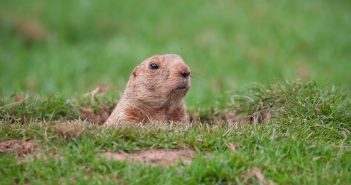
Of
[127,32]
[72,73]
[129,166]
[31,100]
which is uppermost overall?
[127,32]

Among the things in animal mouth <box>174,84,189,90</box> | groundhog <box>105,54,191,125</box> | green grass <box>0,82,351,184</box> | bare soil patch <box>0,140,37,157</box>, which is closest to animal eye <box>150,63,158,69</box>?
groundhog <box>105,54,191,125</box>

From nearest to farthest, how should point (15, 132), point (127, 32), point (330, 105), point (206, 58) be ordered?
point (15, 132) → point (330, 105) → point (206, 58) → point (127, 32)

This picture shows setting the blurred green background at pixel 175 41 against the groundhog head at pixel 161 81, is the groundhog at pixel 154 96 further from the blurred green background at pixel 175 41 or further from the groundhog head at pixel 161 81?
the blurred green background at pixel 175 41

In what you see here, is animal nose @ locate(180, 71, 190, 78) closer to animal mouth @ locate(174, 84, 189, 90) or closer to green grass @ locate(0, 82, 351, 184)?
animal mouth @ locate(174, 84, 189, 90)

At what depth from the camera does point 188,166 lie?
15.1 feet

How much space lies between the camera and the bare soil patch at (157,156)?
475 cm

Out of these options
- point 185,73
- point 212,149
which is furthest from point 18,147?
point 185,73

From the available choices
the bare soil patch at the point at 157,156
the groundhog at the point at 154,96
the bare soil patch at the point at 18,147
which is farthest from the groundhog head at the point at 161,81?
the bare soil patch at the point at 18,147

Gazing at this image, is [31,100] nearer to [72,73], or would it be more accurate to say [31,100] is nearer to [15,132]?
[15,132]

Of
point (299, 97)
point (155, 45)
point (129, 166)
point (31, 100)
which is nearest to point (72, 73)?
point (155, 45)

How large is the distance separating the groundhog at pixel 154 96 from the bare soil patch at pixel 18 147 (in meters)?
1.02

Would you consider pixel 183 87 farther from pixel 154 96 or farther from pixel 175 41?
pixel 175 41

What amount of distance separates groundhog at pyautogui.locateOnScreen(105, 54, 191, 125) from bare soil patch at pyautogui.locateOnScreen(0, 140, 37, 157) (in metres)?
1.02

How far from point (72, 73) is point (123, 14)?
129 inches
